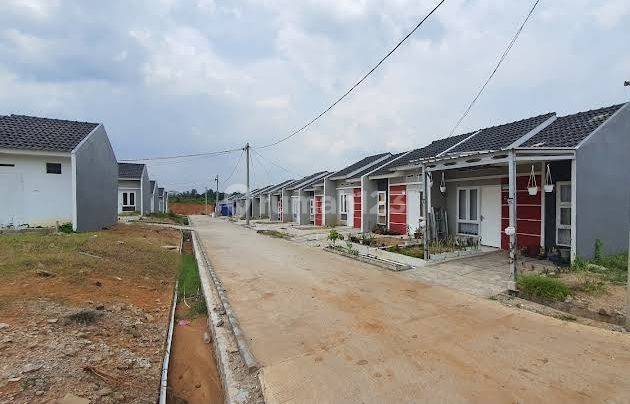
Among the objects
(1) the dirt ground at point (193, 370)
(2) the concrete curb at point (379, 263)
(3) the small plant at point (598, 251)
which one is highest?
(3) the small plant at point (598, 251)

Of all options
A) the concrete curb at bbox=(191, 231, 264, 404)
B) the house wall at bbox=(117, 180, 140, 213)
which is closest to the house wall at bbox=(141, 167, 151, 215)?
the house wall at bbox=(117, 180, 140, 213)

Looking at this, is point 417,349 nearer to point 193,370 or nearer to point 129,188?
point 193,370

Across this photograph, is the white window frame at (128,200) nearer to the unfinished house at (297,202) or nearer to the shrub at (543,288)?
the unfinished house at (297,202)

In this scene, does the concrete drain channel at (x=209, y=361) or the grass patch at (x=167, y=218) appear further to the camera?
the grass patch at (x=167, y=218)

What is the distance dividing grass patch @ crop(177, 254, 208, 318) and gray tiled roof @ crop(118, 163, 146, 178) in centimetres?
2662

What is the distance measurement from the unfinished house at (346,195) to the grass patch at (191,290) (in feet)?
41.5

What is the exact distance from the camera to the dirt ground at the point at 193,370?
163 inches

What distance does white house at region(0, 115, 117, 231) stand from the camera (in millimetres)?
14828

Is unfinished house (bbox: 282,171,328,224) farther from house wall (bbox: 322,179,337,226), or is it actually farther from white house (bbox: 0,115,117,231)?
white house (bbox: 0,115,117,231)

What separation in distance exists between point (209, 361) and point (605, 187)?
11.1 metres

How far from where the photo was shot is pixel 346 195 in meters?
24.5

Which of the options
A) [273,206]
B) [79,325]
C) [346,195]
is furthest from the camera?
[273,206]

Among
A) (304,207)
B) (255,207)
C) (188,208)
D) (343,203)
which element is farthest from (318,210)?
(188,208)

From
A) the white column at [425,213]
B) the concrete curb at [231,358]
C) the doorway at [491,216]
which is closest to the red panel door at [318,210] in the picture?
the doorway at [491,216]
